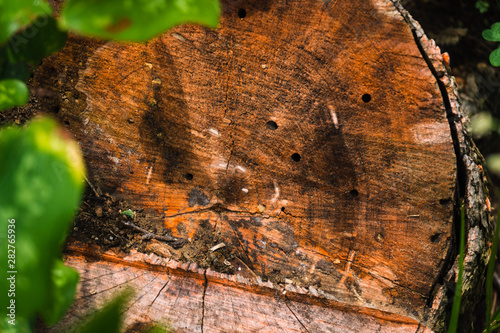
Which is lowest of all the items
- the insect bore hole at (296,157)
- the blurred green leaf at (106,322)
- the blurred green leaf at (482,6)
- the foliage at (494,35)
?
the blurred green leaf at (106,322)

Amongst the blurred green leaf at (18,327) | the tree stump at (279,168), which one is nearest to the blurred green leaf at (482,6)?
the tree stump at (279,168)

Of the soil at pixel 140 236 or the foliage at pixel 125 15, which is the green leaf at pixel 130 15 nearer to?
the foliage at pixel 125 15

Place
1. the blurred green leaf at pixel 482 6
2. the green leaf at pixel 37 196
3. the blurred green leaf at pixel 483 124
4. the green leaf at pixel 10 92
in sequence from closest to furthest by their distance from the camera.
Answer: the green leaf at pixel 37 196 < the green leaf at pixel 10 92 < the blurred green leaf at pixel 482 6 < the blurred green leaf at pixel 483 124

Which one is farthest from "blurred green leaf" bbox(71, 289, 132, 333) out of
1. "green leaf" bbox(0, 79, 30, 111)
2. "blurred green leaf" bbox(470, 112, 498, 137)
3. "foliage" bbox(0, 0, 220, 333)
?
"blurred green leaf" bbox(470, 112, 498, 137)

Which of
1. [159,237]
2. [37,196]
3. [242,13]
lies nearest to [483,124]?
[242,13]

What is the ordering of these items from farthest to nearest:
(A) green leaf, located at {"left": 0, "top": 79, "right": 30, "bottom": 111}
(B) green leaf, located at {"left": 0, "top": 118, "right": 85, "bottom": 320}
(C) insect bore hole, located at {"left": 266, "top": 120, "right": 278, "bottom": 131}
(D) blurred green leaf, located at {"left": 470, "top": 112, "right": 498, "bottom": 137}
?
(D) blurred green leaf, located at {"left": 470, "top": 112, "right": 498, "bottom": 137}, (C) insect bore hole, located at {"left": 266, "top": 120, "right": 278, "bottom": 131}, (A) green leaf, located at {"left": 0, "top": 79, "right": 30, "bottom": 111}, (B) green leaf, located at {"left": 0, "top": 118, "right": 85, "bottom": 320}

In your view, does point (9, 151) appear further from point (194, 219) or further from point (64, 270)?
point (194, 219)

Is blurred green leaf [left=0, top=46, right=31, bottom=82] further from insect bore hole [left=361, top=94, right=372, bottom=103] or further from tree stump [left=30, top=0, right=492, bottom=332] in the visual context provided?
insect bore hole [left=361, top=94, right=372, bottom=103]
